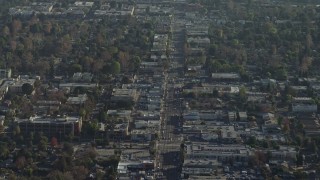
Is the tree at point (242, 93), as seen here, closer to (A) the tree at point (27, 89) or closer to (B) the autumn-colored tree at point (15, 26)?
(A) the tree at point (27, 89)

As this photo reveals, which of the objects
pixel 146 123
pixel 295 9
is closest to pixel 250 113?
pixel 146 123

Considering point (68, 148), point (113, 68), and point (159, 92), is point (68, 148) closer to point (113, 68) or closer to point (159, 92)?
point (159, 92)

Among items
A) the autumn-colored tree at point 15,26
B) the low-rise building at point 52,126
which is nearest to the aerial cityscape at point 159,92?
the low-rise building at point 52,126

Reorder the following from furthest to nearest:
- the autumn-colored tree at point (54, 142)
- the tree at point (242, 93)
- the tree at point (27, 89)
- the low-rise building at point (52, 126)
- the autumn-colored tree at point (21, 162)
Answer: the tree at point (27, 89) → the tree at point (242, 93) → the low-rise building at point (52, 126) → the autumn-colored tree at point (54, 142) → the autumn-colored tree at point (21, 162)

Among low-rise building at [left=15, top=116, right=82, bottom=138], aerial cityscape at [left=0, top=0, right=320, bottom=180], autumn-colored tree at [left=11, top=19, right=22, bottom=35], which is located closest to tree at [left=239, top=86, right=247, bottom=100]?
aerial cityscape at [left=0, top=0, right=320, bottom=180]

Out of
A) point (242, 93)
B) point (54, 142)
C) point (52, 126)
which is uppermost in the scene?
point (242, 93)

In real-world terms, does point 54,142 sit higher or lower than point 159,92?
lower

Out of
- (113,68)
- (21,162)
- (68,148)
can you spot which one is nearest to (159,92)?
(113,68)

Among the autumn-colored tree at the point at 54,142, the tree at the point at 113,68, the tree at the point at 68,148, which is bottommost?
the autumn-colored tree at the point at 54,142

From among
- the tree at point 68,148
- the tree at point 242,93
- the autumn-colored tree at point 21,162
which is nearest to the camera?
the autumn-colored tree at point 21,162

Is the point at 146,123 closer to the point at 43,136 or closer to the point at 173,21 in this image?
the point at 43,136
